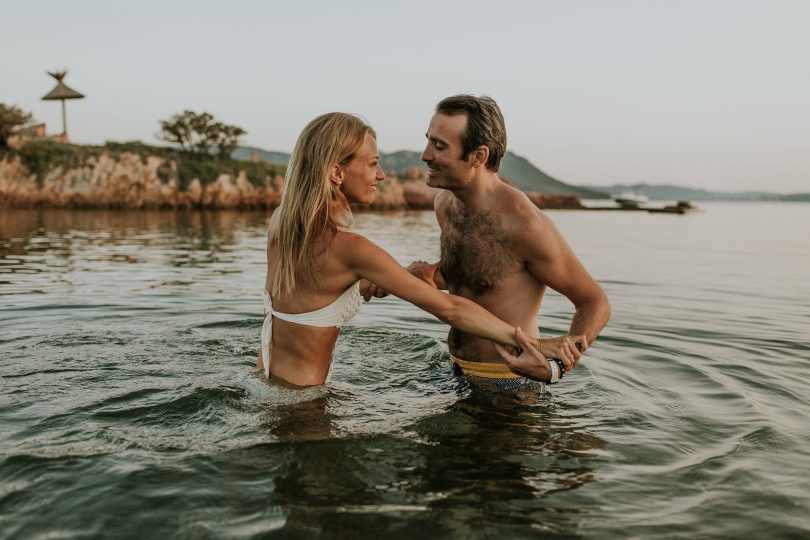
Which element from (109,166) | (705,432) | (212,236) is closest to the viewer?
(705,432)

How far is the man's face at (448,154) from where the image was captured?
522 cm

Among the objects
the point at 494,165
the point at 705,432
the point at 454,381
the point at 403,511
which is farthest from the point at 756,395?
the point at 403,511

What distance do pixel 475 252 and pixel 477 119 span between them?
3.41 feet

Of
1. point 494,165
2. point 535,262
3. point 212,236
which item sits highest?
point 494,165

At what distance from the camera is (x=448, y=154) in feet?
17.1

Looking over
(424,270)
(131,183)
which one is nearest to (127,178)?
(131,183)

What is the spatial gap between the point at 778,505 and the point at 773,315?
7.28 meters

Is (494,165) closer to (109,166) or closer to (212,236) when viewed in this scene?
(212,236)

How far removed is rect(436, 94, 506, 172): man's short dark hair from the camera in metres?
5.21

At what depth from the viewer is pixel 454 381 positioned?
568cm

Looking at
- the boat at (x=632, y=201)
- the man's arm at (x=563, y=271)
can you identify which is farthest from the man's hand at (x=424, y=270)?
the boat at (x=632, y=201)

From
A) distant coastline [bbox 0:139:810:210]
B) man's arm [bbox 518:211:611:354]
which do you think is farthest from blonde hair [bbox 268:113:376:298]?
distant coastline [bbox 0:139:810:210]

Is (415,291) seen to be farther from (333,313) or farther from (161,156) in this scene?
(161,156)

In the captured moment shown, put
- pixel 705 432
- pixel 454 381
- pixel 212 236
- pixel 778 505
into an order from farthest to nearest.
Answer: pixel 212 236 → pixel 454 381 → pixel 705 432 → pixel 778 505
